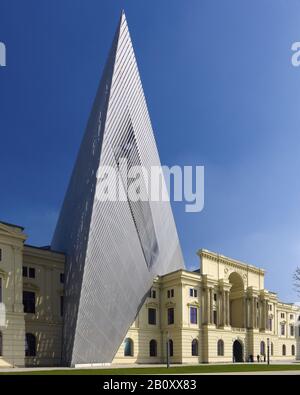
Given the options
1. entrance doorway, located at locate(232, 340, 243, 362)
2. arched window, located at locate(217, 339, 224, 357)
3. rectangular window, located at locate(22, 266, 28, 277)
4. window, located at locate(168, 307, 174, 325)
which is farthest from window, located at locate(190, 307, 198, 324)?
rectangular window, located at locate(22, 266, 28, 277)

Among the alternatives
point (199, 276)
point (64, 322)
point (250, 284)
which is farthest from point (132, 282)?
point (250, 284)

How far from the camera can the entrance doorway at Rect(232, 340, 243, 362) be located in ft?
259

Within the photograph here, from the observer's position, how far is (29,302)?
188 ft

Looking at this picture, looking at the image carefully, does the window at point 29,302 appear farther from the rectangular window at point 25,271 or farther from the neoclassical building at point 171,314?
the rectangular window at point 25,271

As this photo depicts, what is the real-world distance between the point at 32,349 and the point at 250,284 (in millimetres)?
45828

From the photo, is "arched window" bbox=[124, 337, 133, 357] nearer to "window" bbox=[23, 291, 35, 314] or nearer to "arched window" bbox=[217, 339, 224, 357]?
"window" bbox=[23, 291, 35, 314]

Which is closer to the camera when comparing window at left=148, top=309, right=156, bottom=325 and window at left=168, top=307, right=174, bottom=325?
window at left=148, top=309, right=156, bottom=325

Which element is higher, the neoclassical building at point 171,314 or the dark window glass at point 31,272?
the dark window glass at point 31,272

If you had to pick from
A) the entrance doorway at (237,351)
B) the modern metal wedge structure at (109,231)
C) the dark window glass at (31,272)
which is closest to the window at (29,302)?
the dark window glass at (31,272)

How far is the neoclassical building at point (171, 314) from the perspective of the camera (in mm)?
51656

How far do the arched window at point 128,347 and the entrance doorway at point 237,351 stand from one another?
72.7 feet

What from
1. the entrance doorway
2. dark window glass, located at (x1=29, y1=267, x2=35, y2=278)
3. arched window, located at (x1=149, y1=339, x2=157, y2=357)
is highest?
dark window glass, located at (x1=29, y1=267, x2=35, y2=278)
